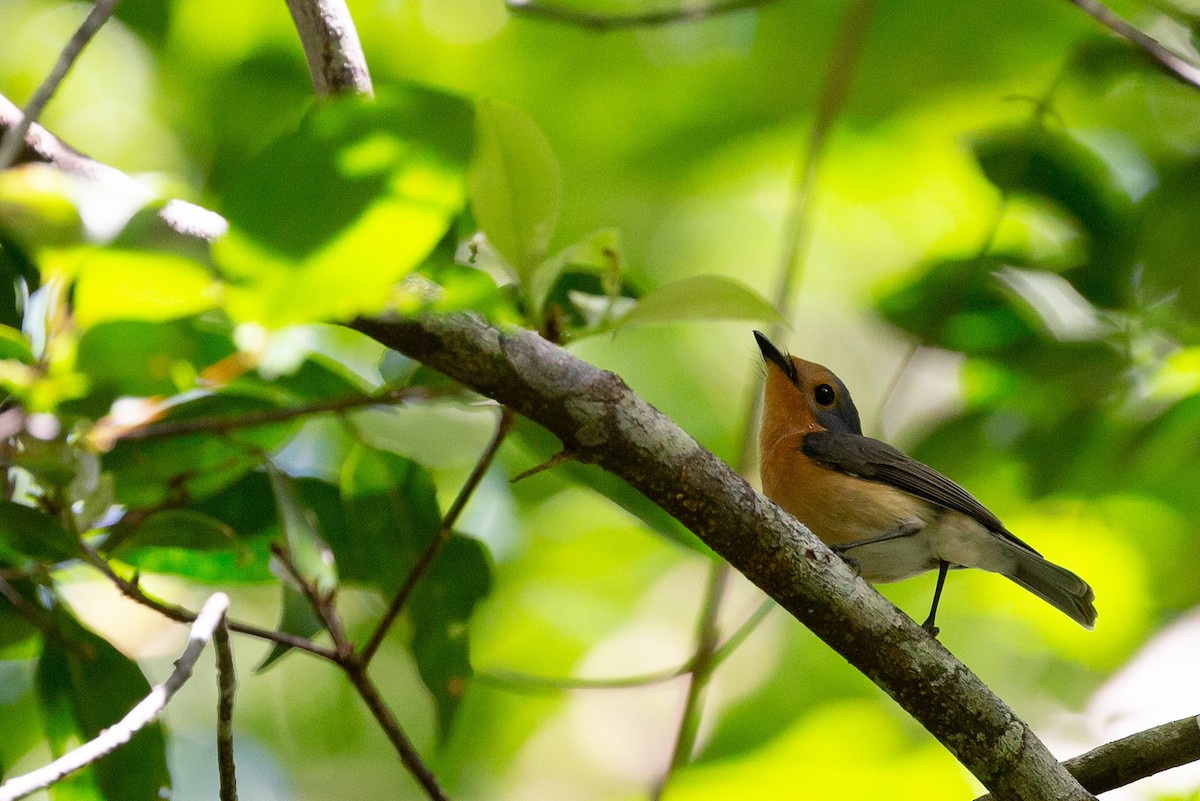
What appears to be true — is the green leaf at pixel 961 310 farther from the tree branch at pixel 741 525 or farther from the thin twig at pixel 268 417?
the thin twig at pixel 268 417

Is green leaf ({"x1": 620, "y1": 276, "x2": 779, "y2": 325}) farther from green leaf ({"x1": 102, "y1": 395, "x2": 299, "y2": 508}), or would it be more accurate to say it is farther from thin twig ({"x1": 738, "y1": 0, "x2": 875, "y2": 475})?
thin twig ({"x1": 738, "y1": 0, "x2": 875, "y2": 475})

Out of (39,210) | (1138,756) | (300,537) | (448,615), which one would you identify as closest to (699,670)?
(448,615)

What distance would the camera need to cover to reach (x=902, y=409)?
5914 mm

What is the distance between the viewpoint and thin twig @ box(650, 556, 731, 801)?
3797mm

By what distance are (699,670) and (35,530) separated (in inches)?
86.7

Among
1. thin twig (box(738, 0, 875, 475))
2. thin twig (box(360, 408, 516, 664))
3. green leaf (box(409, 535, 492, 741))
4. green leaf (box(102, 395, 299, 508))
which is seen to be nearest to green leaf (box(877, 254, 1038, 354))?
thin twig (box(738, 0, 875, 475))

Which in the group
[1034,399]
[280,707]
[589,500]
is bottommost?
[280,707]

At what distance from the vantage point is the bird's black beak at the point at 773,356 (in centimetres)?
552

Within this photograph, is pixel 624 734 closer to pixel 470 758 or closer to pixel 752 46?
pixel 470 758

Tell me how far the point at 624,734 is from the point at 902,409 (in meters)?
2.67

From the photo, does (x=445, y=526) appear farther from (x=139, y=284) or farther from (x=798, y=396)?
(x=798, y=396)

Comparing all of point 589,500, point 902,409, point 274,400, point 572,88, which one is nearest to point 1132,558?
point 902,409

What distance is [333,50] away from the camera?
9.01 feet

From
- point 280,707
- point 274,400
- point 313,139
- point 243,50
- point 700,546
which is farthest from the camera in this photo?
point 280,707
